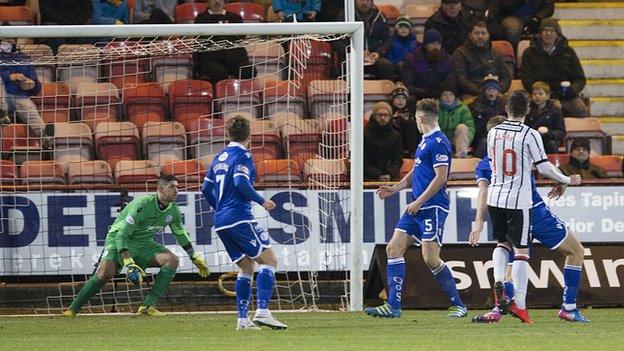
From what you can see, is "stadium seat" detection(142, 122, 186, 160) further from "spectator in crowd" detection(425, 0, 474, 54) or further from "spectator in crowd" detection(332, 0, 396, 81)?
"spectator in crowd" detection(425, 0, 474, 54)

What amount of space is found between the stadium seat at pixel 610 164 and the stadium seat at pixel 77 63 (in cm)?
650

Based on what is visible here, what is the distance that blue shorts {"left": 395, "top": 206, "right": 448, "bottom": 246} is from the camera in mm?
12312

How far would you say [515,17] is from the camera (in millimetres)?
19766

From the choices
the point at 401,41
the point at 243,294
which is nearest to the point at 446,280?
the point at 243,294

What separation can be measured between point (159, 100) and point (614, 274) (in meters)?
5.90

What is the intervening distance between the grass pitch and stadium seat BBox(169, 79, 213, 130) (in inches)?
140

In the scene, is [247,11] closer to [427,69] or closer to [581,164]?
[427,69]

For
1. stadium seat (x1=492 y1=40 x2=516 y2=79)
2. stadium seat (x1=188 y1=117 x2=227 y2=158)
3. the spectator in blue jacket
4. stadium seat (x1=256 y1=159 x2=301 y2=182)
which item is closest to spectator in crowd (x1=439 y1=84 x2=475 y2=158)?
stadium seat (x1=492 y1=40 x2=516 y2=79)

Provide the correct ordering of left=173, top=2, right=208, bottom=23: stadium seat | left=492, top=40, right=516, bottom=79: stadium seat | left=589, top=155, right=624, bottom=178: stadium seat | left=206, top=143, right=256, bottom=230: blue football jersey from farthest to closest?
left=492, top=40, right=516, bottom=79: stadium seat → left=173, top=2, right=208, bottom=23: stadium seat → left=589, top=155, right=624, bottom=178: stadium seat → left=206, top=143, right=256, bottom=230: blue football jersey

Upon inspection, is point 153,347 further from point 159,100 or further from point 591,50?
point 591,50

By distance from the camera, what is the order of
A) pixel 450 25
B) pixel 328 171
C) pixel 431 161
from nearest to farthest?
pixel 431 161, pixel 328 171, pixel 450 25

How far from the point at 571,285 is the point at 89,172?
5.97m

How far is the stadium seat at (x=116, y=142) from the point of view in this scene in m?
15.5

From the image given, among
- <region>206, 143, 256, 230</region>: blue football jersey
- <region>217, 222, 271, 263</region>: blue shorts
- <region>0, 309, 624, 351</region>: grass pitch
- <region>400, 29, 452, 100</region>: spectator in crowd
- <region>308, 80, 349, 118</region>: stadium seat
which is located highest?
<region>400, 29, 452, 100</region>: spectator in crowd
